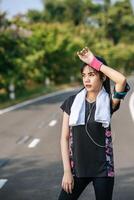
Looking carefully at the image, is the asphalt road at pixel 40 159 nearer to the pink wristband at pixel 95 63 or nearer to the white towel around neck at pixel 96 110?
the white towel around neck at pixel 96 110

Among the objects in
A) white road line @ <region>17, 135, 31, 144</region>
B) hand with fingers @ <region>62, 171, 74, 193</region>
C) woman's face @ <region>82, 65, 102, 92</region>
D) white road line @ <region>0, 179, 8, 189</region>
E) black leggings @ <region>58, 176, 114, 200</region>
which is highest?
woman's face @ <region>82, 65, 102, 92</region>

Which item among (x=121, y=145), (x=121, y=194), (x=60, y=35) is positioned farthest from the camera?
(x=60, y=35)

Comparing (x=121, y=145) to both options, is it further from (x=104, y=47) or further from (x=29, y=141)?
(x=104, y=47)

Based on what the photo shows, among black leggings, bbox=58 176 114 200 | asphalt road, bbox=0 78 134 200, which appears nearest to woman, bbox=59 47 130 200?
black leggings, bbox=58 176 114 200

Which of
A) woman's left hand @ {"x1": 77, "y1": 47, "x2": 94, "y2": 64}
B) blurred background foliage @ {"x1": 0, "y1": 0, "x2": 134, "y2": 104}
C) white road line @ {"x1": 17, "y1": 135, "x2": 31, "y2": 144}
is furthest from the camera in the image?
blurred background foliage @ {"x1": 0, "y1": 0, "x2": 134, "y2": 104}

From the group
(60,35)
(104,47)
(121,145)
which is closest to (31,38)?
(60,35)

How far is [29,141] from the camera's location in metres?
13.6

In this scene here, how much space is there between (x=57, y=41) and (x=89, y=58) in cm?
4562

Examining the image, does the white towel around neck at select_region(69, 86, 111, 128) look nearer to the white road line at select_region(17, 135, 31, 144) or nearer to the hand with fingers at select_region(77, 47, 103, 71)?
the hand with fingers at select_region(77, 47, 103, 71)

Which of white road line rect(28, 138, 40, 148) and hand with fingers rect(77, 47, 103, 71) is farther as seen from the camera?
white road line rect(28, 138, 40, 148)

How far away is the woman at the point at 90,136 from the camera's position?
4309 millimetres

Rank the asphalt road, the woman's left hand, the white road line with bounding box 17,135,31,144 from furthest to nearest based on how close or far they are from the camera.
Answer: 1. the white road line with bounding box 17,135,31,144
2. the asphalt road
3. the woman's left hand

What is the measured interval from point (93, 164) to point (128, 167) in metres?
5.44

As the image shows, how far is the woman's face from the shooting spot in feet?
14.3
